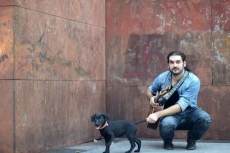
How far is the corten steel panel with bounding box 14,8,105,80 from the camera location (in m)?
7.07

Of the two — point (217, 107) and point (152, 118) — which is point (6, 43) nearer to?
point (152, 118)

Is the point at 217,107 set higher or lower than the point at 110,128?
higher

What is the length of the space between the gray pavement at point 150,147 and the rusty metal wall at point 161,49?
53 centimetres

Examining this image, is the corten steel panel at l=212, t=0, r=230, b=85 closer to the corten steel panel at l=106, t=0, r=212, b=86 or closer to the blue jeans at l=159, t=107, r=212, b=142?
the corten steel panel at l=106, t=0, r=212, b=86

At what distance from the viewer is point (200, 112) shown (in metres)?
7.45

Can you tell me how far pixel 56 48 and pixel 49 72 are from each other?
425mm

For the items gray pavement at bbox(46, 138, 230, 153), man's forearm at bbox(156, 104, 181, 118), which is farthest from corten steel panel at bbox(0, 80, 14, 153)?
man's forearm at bbox(156, 104, 181, 118)

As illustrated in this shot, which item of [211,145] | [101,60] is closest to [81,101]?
[101,60]

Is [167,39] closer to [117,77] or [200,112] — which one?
[117,77]

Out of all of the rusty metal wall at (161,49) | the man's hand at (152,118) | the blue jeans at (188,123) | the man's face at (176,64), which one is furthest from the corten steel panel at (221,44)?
the man's hand at (152,118)

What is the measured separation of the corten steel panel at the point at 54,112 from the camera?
706cm

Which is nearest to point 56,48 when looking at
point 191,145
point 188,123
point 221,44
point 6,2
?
point 6,2

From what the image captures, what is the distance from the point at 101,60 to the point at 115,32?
584 mm

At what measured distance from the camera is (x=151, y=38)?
912 centimetres
